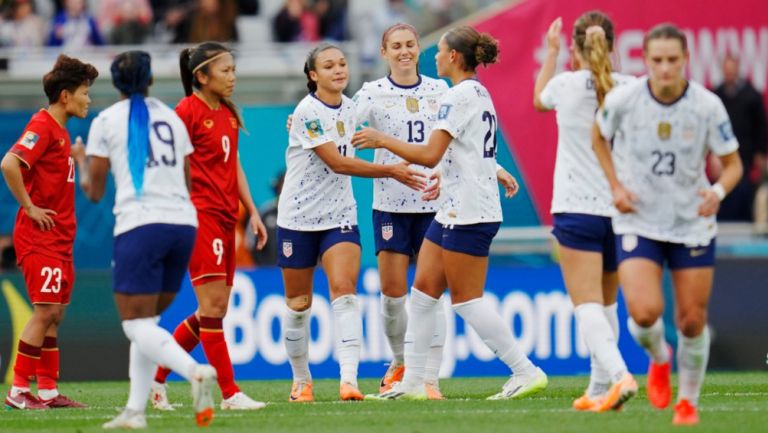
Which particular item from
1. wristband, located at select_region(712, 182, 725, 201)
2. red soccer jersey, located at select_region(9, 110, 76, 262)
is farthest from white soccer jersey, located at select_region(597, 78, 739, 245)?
red soccer jersey, located at select_region(9, 110, 76, 262)

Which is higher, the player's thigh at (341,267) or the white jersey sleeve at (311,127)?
the white jersey sleeve at (311,127)

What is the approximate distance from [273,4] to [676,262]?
528 inches

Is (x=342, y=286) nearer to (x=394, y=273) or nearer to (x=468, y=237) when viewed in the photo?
(x=394, y=273)

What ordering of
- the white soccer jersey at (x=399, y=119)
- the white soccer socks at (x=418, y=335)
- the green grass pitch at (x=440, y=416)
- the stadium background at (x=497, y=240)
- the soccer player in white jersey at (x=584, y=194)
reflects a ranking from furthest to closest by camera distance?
the stadium background at (x=497, y=240) → the white soccer jersey at (x=399, y=119) → the white soccer socks at (x=418, y=335) → the soccer player in white jersey at (x=584, y=194) → the green grass pitch at (x=440, y=416)

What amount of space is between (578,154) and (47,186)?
12.9ft

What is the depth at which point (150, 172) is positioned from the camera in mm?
8062

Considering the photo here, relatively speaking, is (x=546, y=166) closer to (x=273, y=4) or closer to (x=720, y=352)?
(x=720, y=352)

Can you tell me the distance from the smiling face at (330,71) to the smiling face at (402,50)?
0.54 metres

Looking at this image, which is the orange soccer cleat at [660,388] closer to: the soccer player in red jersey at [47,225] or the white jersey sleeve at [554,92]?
the white jersey sleeve at [554,92]

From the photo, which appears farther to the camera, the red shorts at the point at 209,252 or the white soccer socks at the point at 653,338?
the red shorts at the point at 209,252

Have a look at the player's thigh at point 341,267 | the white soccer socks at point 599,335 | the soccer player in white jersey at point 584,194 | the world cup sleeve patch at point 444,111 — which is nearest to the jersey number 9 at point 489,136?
the world cup sleeve patch at point 444,111

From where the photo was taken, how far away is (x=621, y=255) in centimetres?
791

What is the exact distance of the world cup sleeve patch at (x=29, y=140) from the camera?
10.2 m

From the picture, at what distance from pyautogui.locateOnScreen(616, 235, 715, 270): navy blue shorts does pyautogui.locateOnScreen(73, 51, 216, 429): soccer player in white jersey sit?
236 cm
